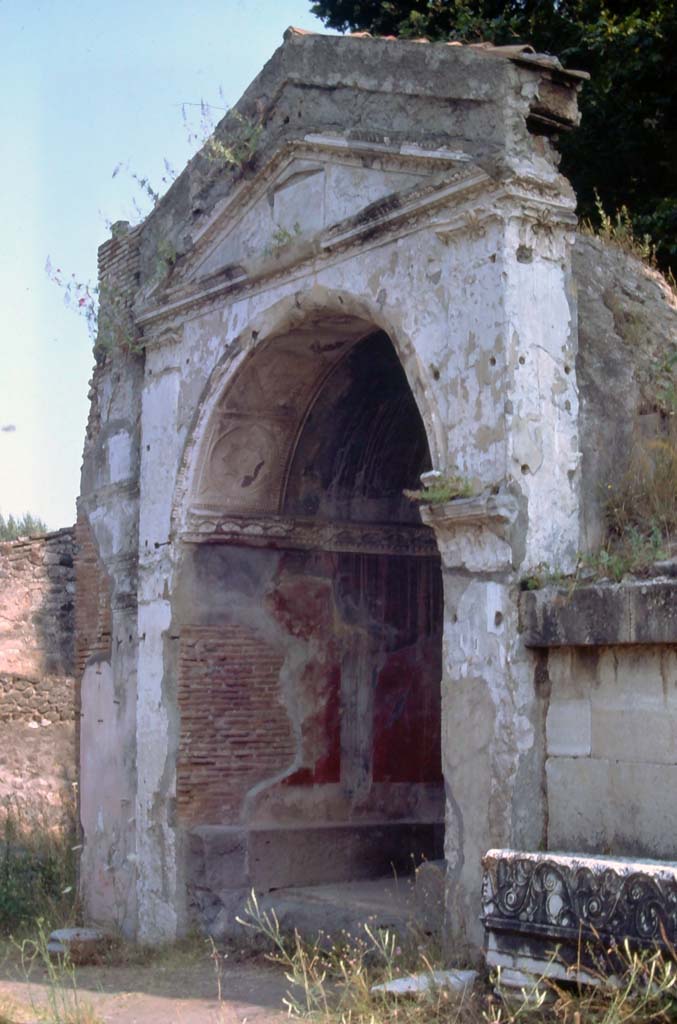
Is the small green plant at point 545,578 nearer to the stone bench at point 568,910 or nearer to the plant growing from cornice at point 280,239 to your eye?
the stone bench at point 568,910

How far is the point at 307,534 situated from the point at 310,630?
0.63 m

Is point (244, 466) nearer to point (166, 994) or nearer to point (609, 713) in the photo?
point (166, 994)

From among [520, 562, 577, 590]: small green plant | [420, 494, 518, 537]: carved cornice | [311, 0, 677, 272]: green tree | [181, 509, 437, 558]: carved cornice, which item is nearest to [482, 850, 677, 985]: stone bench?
[520, 562, 577, 590]: small green plant

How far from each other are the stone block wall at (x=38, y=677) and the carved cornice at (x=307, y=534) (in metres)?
4.74

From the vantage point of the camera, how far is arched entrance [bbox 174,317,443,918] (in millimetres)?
8195

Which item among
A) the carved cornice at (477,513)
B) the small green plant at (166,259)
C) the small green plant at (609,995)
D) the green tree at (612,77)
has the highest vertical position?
the green tree at (612,77)

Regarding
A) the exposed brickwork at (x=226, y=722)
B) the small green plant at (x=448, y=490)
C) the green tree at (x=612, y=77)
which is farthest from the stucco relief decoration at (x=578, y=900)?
the green tree at (x=612, y=77)

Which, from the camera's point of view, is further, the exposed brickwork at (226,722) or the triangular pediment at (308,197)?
the exposed brickwork at (226,722)

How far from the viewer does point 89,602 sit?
9.45m

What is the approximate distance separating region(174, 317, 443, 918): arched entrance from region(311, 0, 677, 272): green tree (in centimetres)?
469

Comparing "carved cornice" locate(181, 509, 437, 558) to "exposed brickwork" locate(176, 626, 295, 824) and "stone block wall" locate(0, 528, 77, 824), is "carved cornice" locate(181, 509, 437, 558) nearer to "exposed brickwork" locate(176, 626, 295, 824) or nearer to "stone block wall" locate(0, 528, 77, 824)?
"exposed brickwork" locate(176, 626, 295, 824)

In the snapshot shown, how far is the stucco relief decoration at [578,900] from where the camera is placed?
15.4ft

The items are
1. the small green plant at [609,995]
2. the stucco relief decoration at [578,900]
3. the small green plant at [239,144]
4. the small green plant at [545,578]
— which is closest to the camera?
the small green plant at [609,995]

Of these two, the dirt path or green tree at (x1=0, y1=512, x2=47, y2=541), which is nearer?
the dirt path
